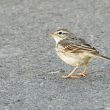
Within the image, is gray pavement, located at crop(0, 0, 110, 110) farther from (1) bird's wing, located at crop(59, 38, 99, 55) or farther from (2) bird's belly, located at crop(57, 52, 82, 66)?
(1) bird's wing, located at crop(59, 38, 99, 55)

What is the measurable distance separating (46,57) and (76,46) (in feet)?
5.49

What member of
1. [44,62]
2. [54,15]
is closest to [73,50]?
[44,62]

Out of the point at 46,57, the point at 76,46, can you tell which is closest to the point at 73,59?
the point at 76,46

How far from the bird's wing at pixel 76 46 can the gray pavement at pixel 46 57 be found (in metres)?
0.50

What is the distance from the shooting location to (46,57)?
473 inches

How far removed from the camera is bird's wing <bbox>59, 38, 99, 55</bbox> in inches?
405

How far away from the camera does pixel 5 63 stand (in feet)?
37.9

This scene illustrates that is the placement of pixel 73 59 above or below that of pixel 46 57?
above

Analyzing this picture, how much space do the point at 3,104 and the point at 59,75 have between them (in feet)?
6.30

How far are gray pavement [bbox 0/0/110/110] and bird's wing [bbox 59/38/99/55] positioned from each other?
1.63 feet

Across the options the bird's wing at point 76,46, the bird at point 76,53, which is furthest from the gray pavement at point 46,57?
the bird's wing at point 76,46

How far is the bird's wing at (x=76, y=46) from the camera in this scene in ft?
33.8

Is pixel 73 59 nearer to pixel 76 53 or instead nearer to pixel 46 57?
pixel 76 53

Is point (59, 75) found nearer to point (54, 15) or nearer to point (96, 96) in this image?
point (96, 96)
